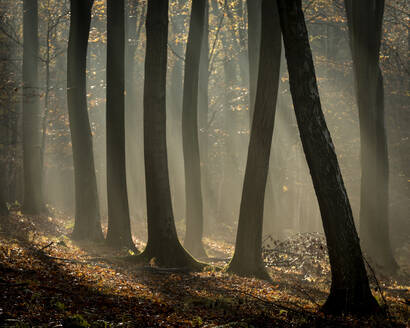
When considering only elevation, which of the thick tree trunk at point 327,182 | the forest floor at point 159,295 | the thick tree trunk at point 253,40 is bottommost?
the forest floor at point 159,295

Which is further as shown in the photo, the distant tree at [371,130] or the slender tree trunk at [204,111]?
the slender tree trunk at [204,111]

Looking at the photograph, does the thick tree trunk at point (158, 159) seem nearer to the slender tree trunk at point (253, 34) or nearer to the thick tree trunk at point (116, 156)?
the thick tree trunk at point (116, 156)

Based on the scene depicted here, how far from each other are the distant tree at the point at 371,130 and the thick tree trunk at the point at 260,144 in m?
4.26

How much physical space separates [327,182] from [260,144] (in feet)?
12.5

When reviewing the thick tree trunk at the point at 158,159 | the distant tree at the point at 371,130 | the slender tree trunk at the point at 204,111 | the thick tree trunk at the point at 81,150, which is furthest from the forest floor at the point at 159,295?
the slender tree trunk at the point at 204,111

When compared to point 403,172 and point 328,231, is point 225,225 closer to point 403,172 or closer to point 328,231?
point 403,172

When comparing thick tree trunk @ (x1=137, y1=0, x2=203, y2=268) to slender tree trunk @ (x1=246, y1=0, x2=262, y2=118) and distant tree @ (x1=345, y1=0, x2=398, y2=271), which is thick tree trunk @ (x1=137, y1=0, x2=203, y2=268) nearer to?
distant tree @ (x1=345, y1=0, x2=398, y2=271)

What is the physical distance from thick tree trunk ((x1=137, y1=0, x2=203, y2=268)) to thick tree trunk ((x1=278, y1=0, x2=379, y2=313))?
16.2ft

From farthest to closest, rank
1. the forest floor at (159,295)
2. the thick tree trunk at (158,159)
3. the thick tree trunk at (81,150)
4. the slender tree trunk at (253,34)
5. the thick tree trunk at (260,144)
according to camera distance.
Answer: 1. the slender tree trunk at (253,34)
2. the thick tree trunk at (81,150)
3. the thick tree trunk at (158,159)
4. the thick tree trunk at (260,144)
5. the forest floor at (159,295)

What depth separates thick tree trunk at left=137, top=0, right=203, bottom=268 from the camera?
36.1ft

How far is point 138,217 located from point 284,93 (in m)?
11.7

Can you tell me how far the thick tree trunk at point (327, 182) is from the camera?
666 cm

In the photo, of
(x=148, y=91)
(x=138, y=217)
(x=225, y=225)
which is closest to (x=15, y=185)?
(x=138, y=217)

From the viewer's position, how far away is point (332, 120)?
2845cm
